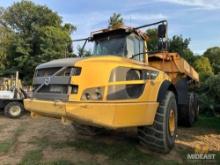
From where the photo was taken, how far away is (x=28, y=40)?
3988 cm

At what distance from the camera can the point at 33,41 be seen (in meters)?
40.5

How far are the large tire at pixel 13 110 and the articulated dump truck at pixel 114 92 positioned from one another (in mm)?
7962

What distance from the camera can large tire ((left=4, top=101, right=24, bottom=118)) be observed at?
45.2 feet

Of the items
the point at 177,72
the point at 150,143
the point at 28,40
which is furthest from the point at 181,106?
the point at 28,40

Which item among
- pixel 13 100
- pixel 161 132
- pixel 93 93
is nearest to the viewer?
pixel 93 93

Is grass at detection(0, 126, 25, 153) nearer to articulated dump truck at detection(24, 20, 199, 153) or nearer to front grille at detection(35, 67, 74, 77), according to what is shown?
articulated dump truck at detection(24, 20, 199, 153)

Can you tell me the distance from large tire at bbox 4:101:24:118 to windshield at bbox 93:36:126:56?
7.69 metres

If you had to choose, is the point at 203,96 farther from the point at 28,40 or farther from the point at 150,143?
the point at 28,40

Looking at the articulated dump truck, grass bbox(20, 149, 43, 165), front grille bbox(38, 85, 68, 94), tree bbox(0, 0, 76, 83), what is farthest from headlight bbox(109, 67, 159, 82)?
tree bbox(0, 0, 76, 83)

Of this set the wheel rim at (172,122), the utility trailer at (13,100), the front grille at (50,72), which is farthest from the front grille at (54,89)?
the utility trailer at (13,100)

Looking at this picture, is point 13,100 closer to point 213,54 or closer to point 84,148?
point 84,148

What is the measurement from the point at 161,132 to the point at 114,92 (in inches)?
57.0

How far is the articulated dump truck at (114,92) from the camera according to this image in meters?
5.00

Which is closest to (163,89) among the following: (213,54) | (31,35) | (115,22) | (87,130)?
(87,130)
